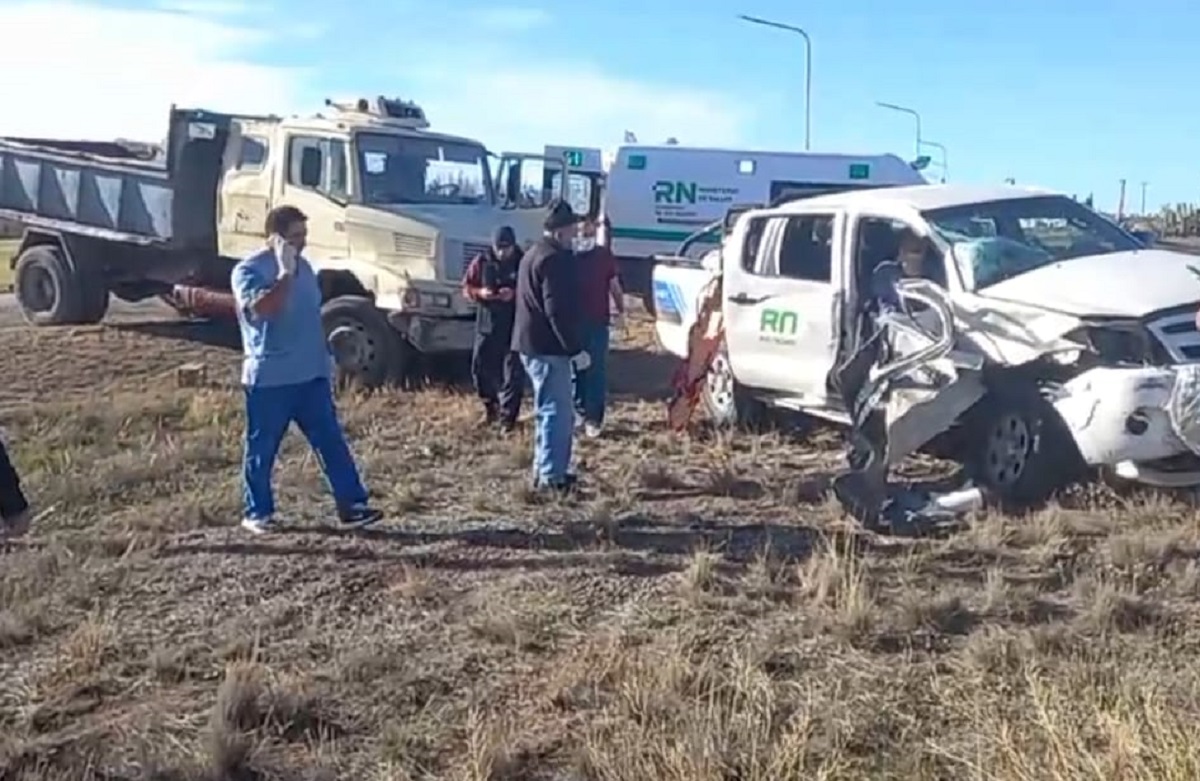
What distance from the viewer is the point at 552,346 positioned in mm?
8789

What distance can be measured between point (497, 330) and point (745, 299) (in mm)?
1932

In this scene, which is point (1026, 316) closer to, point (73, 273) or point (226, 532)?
point (226, 532)

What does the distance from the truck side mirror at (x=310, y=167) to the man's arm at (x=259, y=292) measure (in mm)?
7174

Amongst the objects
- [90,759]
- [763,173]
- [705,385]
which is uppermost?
[763,173]

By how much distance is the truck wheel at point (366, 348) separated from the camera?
13.8 m

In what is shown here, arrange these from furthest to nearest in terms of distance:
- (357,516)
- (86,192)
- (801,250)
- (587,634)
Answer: (86,192), (801,250), (357,516), (587,634)

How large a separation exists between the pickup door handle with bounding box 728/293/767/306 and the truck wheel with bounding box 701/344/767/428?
1.25 ft

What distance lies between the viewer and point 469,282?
11633mm

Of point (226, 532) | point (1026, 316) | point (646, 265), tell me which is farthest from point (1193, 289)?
point (646, 265)

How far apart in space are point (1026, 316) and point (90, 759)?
5.39m

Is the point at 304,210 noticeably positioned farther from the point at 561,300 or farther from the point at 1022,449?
the point at 1022,449

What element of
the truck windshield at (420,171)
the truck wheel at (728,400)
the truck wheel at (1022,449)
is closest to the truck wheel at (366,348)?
the truck windshield at (420,171)

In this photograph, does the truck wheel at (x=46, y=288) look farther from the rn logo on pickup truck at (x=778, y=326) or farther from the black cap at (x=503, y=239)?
the rn logo on pickup truck at (x=778, y=326)

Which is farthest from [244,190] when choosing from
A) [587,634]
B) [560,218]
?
[587,634]
